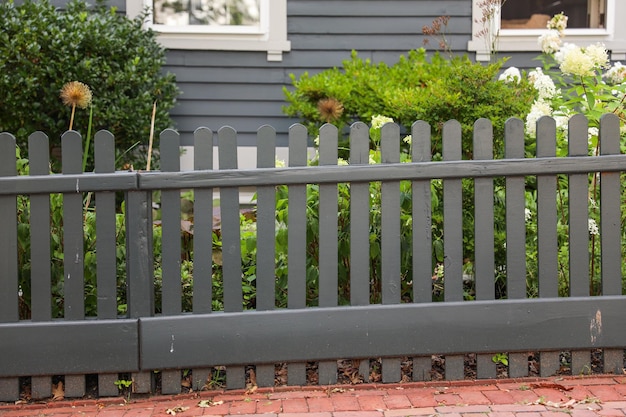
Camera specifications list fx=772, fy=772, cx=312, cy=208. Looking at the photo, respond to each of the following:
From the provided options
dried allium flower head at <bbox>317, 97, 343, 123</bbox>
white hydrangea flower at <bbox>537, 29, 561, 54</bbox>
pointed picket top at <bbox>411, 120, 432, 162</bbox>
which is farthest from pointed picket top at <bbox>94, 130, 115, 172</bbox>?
dried allium flower head at <bbox>317, 97, 343, 123</bbox>

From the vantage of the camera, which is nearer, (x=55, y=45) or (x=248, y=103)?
(x=55, y=45)

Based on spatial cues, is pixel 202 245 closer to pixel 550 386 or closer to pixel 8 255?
pixel 8 255

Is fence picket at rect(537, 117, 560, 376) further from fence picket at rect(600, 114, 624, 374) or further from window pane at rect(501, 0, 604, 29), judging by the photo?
window pane at rect(501, 0, 604, 29)

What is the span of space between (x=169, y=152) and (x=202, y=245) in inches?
18.6

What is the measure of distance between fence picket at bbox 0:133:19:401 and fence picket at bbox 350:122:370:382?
5.29ft

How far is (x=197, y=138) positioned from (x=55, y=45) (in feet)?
11.7

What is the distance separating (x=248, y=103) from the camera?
7941mm

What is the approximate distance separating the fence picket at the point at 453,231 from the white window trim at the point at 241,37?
4.40 m

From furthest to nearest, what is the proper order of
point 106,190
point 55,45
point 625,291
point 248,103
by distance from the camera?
point 248,103 → point 55,45 → point 625,291 → point 106,190

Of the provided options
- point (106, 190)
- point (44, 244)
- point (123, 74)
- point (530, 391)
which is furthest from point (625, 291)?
point (123, 74)

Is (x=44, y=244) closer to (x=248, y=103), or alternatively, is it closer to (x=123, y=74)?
(x=123, y=74)

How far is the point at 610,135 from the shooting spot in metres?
3.82

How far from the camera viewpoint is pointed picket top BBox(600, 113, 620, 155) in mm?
3812

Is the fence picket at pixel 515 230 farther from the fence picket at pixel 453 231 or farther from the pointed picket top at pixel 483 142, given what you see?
the fence picket at pixel 453 231
